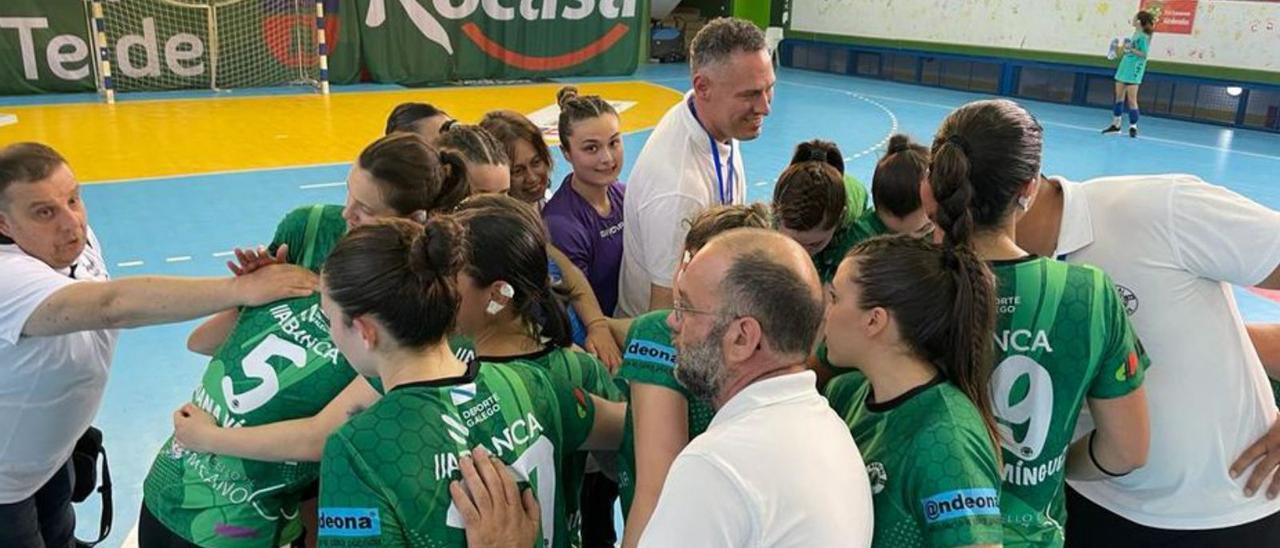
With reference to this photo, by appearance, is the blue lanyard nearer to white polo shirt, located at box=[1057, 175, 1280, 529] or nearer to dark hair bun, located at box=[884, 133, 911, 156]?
dark hair bun, located at box=[884, 133, 911, 156]

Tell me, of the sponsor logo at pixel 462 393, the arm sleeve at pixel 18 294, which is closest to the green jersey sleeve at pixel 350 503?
the sponsor logo at pixel 462 393

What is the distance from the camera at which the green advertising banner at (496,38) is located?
57.1 ft

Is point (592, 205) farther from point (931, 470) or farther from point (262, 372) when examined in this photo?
point (931, 470)

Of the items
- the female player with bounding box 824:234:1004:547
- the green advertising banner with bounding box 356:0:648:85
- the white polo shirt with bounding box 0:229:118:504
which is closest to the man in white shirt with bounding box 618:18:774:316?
the female player with bounding box 824:234:1004:547

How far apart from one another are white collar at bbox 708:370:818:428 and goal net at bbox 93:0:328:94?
50.5ft

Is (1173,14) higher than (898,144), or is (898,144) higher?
(1173,14)

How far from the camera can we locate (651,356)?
A: 195 cm

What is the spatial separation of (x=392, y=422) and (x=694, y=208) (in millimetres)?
1536

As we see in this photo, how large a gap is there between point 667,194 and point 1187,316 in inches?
59.9

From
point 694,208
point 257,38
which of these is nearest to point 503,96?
point 257,38

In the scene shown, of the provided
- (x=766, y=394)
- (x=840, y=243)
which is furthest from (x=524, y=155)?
(x=766, y=394)

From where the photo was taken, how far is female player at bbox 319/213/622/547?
1759mm

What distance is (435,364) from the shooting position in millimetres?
1899

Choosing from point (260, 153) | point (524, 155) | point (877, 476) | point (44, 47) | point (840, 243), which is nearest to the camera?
point (877, 476)
